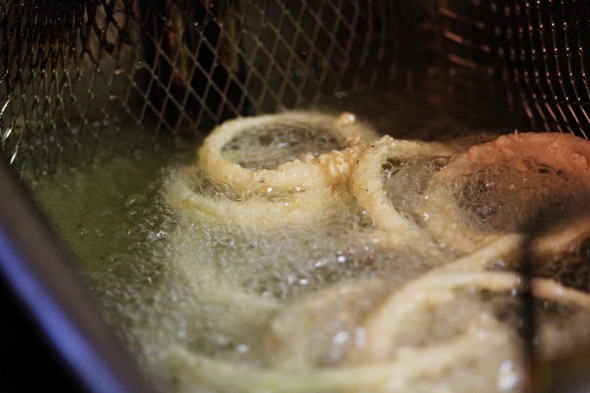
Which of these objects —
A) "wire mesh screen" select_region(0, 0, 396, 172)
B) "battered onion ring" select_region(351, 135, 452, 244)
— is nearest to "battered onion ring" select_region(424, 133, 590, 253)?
"battered onion ring" select_region(351, 135, 452, 244)

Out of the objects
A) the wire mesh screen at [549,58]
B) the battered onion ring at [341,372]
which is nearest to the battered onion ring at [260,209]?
the battered onion ring at [341,372]

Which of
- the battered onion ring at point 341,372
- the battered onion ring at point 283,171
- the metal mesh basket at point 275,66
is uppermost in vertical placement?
the metal mesh basket at point 275,66

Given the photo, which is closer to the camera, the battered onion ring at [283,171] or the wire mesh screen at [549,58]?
the battered onion ring at [283,171]

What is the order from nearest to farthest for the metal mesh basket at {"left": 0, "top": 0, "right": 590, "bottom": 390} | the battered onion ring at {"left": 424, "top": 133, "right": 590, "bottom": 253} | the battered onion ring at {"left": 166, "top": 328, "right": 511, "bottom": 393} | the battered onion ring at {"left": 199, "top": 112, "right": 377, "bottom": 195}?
the battered onion ring at {"left": 166, "top": 328, "right": 511, "bottom": 393} < the battered onion ring at {"left": 424, "top": 133, "right": 590, "bottom": 253} < the battered onion ring at {"left": 199, "top": 112, "right": 377, "bottom": 195} < the metal mesh basket at {"left": 0, "top": 0, "right": 590, "bottom": 390}

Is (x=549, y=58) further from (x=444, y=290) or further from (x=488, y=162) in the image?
(x=444, y=290)

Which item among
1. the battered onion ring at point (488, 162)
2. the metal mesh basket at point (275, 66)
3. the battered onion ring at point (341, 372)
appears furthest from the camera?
the metal mesh basket at point (275, 66)

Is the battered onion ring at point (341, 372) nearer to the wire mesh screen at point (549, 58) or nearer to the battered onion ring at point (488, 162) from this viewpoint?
the battered onion ring at point (488, 162)

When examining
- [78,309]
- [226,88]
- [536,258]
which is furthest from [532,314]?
[226,88]

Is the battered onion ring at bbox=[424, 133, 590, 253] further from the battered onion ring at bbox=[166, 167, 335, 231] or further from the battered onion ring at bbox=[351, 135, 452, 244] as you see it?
the battered onion ring at bbox=[166, 167, 335, 231]
